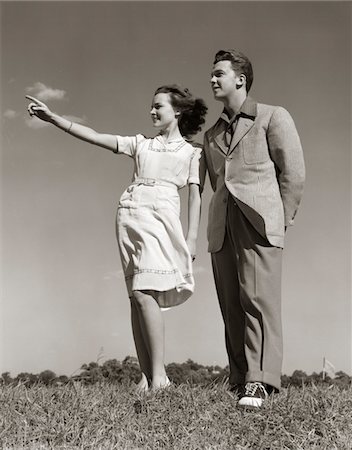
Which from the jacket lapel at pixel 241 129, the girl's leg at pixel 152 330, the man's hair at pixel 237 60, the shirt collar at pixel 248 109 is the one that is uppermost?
the man's hair at pixel 237 60

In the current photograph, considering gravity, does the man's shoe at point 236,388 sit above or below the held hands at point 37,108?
below

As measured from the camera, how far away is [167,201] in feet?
16.1

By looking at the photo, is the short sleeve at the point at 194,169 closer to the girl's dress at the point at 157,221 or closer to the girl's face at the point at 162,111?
the girl's dress at the point at 157,221

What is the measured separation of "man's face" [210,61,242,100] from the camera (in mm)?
4711

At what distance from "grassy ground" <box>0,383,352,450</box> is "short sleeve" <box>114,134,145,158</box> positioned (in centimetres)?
175

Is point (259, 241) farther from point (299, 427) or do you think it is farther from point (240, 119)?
point (299, 427)

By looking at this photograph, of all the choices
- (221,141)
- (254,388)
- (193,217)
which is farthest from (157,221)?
(254,388)

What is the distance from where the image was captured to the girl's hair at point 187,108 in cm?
514

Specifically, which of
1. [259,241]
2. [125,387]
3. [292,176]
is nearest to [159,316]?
[125,387]

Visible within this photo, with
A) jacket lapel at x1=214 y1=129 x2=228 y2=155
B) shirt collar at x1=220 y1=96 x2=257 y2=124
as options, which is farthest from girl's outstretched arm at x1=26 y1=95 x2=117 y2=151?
shirt collar at x1=220 y1=96 x2=257 y2=124

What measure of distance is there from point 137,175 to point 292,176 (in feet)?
3.84

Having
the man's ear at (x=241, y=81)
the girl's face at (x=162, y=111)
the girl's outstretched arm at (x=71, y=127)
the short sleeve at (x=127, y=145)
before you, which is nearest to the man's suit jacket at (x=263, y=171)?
the man's ear at (x=241, y=81)

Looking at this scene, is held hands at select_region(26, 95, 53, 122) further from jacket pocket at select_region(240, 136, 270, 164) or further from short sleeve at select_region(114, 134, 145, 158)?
jacket pocket at select_region(240, 136, 270, 164)

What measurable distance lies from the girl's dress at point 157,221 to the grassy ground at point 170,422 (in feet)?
2.70
